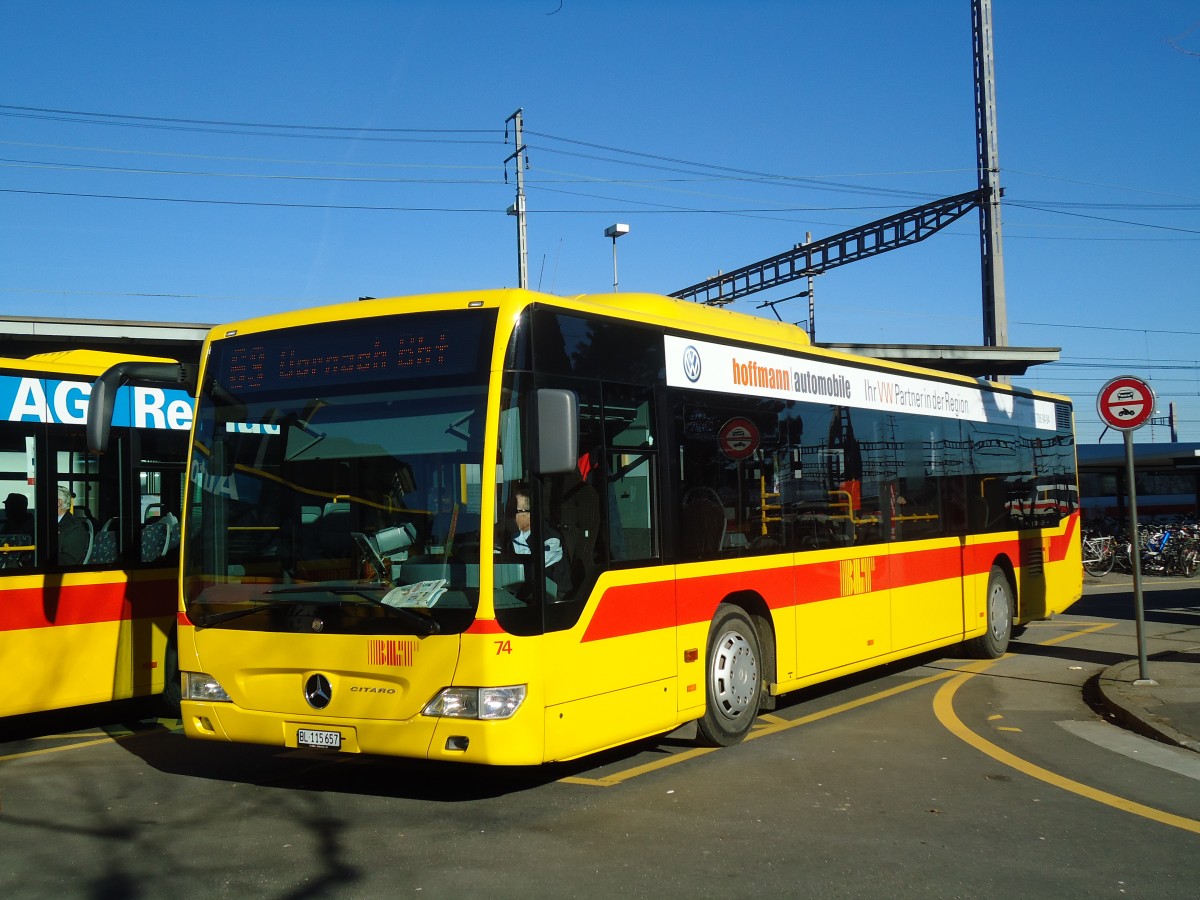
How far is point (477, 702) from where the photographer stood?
6.79m

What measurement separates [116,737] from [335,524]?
4.36m

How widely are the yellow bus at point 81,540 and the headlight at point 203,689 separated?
8.46 feet

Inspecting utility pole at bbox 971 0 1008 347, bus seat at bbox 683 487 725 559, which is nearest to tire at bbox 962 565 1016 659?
bus seat at bbox 683 487 725 559

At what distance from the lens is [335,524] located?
721 centimetres

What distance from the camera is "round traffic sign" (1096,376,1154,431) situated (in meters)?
11.9

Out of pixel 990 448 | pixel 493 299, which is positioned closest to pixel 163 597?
pixel 493 299

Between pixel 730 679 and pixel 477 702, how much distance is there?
287 centimetres

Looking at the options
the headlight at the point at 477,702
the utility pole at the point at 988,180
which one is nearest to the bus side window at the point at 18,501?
the headlight at the point at 477,702

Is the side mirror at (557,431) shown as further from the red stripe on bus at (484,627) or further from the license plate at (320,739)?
the license plate at (320,739)

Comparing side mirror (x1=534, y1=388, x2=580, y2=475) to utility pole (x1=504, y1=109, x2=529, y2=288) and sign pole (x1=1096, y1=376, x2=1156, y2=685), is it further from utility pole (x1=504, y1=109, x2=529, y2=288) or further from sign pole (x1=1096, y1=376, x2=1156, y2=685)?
utility pole (x1=504, y1=109, x2=529, y2=288)

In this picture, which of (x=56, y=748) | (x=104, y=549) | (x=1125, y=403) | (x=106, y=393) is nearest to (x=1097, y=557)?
(x=1125, y=403)

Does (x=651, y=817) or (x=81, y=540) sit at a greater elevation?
(x=81, y=540)

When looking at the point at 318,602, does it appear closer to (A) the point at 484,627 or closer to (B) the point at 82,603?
(A) the point at 484,627

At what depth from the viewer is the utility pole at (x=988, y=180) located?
27844mm
